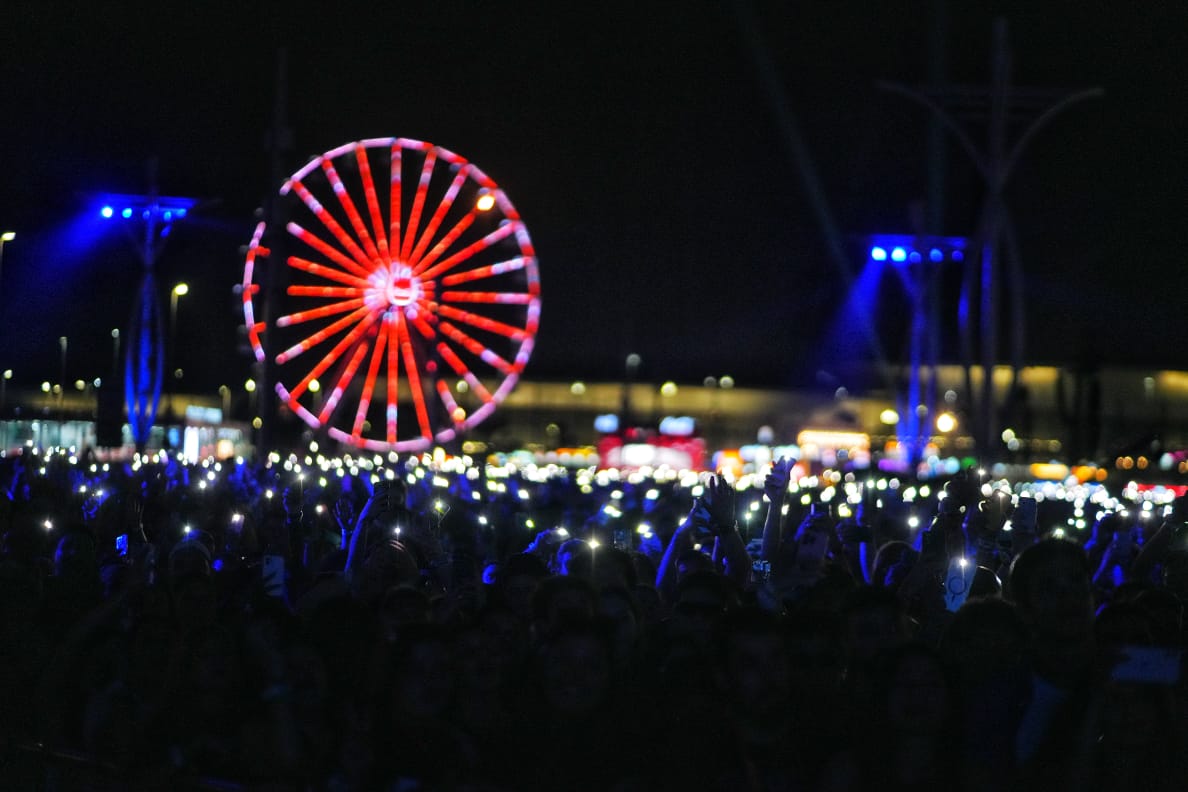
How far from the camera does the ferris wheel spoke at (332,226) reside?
108 ft

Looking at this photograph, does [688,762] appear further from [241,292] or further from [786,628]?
[241,292]

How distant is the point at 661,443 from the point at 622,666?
74.1 meters

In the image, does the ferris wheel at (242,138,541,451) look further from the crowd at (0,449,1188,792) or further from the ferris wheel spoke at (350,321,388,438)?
the crowd at (0,449,1188,792)

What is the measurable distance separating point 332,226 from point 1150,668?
29.4 m

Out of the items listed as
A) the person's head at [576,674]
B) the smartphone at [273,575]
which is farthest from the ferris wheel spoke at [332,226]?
the person's head at [576,674]

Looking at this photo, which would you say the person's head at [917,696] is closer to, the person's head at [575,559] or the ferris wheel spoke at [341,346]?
the person's head at [575,559]

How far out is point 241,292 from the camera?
31594 millimetres

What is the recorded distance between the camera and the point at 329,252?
108 feet

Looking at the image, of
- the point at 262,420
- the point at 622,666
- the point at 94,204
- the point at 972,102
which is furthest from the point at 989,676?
the point at 94,204

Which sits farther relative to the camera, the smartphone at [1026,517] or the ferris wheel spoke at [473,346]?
the ferris wheel spoke at [473,346]

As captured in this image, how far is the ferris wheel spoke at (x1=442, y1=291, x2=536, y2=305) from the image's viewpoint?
35031 millimetres

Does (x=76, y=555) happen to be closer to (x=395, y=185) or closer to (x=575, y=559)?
(x=575, y=559)

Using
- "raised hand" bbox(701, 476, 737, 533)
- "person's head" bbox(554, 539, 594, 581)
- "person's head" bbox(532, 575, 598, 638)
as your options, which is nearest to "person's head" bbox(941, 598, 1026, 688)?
"person's head" bbox(532, 575, 598, 638)

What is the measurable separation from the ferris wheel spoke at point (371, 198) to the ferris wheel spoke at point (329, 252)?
0.50 metres
